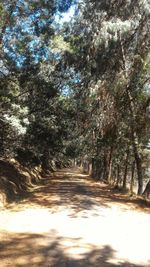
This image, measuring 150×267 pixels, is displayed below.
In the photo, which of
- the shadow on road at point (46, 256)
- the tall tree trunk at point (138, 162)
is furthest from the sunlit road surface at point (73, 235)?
the tall tree trunk at point (138, 162)

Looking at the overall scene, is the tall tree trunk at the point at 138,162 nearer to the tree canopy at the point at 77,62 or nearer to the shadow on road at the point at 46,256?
the tree canopy at the point at 77,62

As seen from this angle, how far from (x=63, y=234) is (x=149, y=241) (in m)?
2.35

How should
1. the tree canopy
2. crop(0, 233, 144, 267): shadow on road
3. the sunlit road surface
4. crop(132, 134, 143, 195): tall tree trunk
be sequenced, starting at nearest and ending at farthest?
crop(0, 233, 144, 267): shadow on road, the sunlit road surface, the tree canopy, crop(132, 134, 143, 195): tall tree trunk

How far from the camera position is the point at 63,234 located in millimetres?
10992

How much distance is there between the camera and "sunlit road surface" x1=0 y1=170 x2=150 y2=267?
28.1 feet

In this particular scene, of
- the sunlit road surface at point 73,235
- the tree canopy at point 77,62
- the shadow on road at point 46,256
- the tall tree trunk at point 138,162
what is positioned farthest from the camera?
the tall tree trunk at point 138,162

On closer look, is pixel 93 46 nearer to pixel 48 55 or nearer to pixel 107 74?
pixel 107 74

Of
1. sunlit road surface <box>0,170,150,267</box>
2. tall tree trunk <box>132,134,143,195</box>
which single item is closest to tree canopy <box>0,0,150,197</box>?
tall tree trunk <box>132,134,143,195</box>

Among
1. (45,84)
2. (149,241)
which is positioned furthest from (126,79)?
(149,241)

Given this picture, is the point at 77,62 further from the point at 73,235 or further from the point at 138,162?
the point at 73,235

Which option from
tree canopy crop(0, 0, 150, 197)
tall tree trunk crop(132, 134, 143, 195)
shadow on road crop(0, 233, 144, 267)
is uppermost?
tree canopy crop(0, 0, 150, 197)

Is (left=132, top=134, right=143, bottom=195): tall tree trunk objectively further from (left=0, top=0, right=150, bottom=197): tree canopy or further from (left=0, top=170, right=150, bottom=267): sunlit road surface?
(left=0, top=170, right=150, bottom=267): sunlit road surface

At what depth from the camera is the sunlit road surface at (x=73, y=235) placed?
337 inches

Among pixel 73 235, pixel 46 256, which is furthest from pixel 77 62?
pixel 46 256
